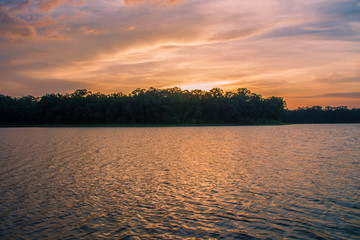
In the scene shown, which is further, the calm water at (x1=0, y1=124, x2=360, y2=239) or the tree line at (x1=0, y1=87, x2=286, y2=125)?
the tree line at (x1=0, y1=87, x2=286, y2=125)

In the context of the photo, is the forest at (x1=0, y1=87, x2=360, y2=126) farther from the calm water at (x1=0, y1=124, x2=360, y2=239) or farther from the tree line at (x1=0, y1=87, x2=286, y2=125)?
the calm water at (x1=0, y1=124, x2=360, y2=239)

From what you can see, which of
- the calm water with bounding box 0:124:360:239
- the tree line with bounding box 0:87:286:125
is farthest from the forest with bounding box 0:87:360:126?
the calm water with bounding box 0:124:360:239

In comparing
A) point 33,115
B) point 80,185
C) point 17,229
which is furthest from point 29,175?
point 33,115

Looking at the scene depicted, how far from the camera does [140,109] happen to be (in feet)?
515

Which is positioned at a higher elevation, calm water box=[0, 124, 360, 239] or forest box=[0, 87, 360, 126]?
forest box=[0, 87, 360, 126]

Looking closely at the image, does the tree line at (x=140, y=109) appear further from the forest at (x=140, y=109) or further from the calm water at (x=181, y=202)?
the calm water at (x=181, y=202)

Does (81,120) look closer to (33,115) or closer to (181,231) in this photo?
(33,115)

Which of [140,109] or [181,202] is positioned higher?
[140,109]

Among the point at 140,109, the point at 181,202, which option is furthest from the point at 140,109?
the point at 181,202

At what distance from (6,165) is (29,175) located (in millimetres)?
5834

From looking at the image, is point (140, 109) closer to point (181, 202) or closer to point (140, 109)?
point (140, 109)

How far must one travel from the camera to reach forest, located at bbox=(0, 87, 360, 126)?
16025 cm

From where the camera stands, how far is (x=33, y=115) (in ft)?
543

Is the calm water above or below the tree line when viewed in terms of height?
below
